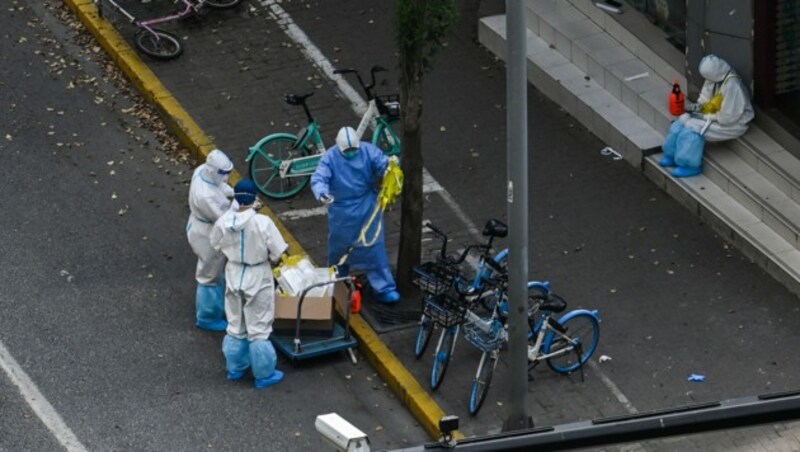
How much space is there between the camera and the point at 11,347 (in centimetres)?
1291

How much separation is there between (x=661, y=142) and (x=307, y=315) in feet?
13.8

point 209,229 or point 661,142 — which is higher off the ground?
point 209,229

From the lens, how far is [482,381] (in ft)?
39.7

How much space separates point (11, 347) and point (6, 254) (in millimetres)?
1408

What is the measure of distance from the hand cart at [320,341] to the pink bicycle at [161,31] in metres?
4.92

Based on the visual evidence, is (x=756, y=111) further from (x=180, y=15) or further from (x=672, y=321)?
(x=180, y=15)

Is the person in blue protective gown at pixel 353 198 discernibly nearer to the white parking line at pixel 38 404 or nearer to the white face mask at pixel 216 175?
the white face mask at pixel 216 175

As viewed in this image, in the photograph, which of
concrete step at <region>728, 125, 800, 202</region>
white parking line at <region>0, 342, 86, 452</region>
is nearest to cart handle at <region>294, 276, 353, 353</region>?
white parking line at <region>0, 342, 86, 452</region>

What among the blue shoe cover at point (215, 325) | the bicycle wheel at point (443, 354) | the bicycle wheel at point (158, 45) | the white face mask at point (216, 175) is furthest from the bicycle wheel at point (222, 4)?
the bicycle wheel at point (443, 354)

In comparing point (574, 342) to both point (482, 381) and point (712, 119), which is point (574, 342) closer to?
point (482, 381)

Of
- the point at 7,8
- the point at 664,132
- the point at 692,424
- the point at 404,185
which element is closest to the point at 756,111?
the point at 664,132

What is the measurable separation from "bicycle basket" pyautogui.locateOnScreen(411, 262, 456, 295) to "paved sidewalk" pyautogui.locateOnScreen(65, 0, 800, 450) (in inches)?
21.1

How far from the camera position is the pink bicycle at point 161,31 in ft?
55.3

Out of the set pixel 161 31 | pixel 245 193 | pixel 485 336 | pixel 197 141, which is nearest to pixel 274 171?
pixel 197 141
